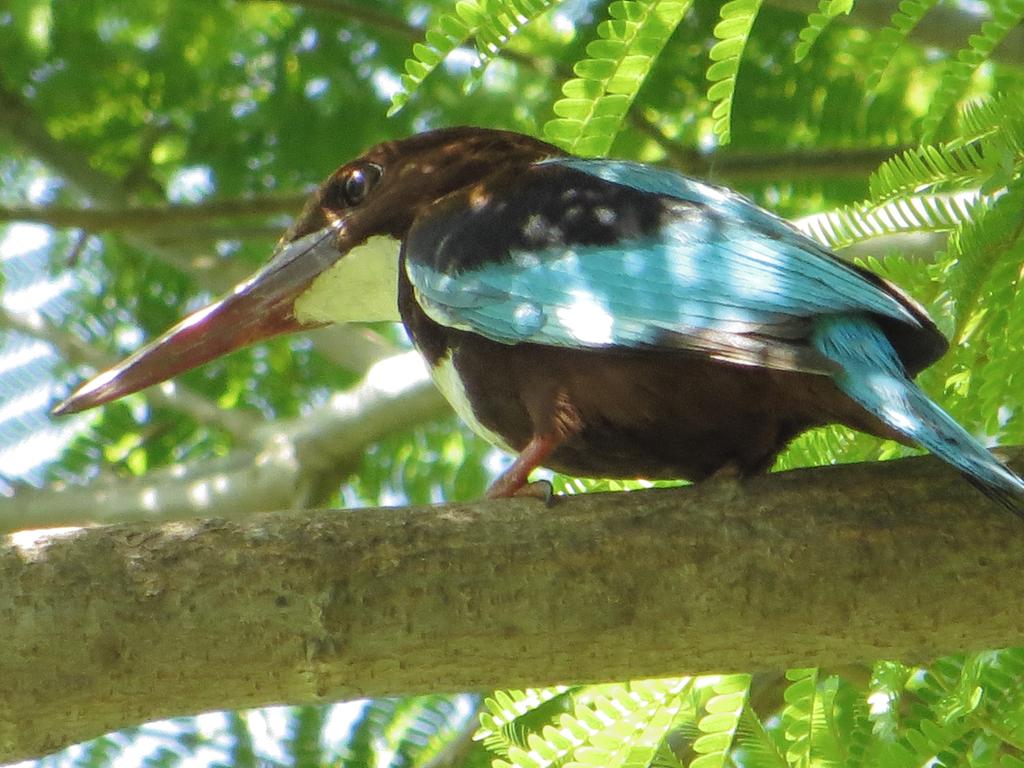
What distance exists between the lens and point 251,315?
3.85 metres

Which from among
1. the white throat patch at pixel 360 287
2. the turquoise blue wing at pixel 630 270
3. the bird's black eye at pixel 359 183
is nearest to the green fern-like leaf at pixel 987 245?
the turquoise blue wing at pixel 630 270

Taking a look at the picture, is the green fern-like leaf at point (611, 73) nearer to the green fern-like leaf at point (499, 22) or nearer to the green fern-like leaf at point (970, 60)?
the green fern-like leaf at point (499, 22)

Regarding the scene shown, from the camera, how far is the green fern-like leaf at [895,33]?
9.19ft

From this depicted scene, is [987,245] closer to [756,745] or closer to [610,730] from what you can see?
[756,745]

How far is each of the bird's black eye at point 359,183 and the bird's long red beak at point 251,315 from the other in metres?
0.10

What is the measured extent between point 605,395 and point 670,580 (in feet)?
1.78

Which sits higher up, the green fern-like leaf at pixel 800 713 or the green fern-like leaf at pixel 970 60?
the green fern-like leaf at pixel 970 60

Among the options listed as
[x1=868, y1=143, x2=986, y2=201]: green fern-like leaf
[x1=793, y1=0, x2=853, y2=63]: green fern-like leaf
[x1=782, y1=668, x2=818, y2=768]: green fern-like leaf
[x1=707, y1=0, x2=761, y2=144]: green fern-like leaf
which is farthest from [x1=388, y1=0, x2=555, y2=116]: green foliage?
[x1=782, y1=668, x2=818, y2=768]: green fern-like leaf

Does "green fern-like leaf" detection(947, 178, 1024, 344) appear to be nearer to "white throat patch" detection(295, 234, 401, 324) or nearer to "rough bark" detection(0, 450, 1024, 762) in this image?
"rough bark" detection(0, 450, 1024, 762)

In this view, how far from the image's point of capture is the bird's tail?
2.43 metres

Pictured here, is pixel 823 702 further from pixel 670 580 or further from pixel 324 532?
pixel 324 532

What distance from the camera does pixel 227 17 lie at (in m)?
5.93

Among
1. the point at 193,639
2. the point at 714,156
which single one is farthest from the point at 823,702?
the point at 714,156

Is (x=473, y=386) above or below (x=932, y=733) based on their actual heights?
above
